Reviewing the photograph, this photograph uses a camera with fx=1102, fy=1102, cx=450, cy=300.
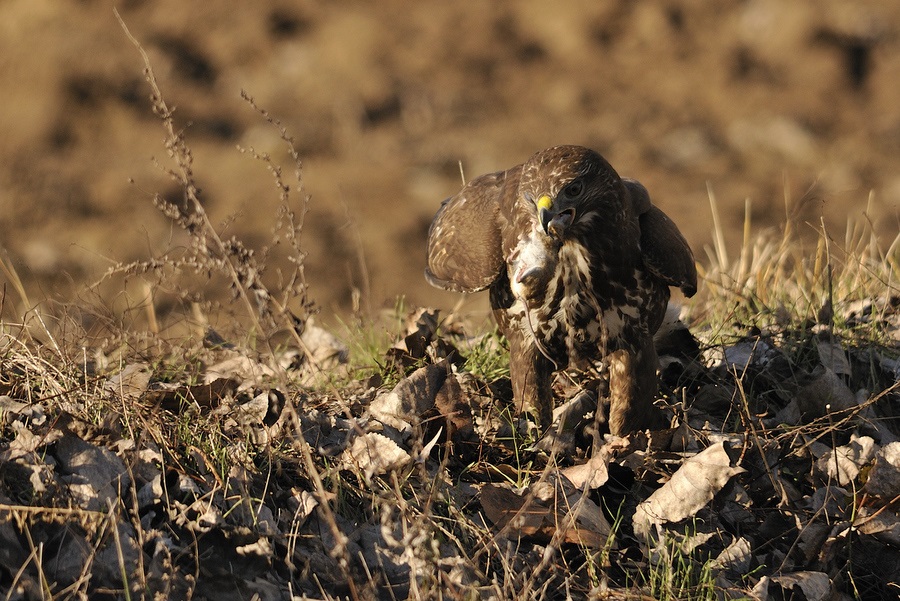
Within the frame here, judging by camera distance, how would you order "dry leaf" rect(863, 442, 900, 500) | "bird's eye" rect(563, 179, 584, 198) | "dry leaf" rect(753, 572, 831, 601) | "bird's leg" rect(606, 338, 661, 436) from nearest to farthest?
"dry leaf" rect(753, 572, 831, 601) → "dry leaf" rect(863, 442, 900, 500) → "bird's eye" rect(563, 179, 584, 198) → "bird's leg" rect(606, 338, 661, 436)

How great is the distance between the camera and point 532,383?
166 inches

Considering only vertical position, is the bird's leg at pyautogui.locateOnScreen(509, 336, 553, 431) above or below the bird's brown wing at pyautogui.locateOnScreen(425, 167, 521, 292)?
below

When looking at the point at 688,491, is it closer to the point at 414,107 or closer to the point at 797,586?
the point at 797,586

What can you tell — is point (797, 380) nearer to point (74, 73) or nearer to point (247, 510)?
point (247, 510)

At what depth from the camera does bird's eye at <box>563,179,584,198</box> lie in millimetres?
3947

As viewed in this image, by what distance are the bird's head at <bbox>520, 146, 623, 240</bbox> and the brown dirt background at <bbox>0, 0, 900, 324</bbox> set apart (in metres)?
7.80

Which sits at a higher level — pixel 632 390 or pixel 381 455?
pixel 381 455

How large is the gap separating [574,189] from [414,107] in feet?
38.2

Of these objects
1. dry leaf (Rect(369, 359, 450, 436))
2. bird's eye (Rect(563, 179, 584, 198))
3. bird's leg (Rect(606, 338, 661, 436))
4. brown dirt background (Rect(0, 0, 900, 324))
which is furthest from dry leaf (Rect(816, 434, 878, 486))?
brown dirt background (Rect(0, 0, 900, 324))

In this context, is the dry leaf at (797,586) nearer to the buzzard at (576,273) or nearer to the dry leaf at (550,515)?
the dry leaf at (550,515)

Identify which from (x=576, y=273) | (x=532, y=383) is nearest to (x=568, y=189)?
(x=576, y=273)

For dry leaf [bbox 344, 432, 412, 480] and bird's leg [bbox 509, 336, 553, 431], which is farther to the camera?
bird's leg [bbox 509, 336, 553, 431]

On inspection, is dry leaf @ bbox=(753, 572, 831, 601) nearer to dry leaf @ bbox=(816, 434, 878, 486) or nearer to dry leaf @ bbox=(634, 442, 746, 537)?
dry leaf @ bbox=(634, 442, 746, 537)

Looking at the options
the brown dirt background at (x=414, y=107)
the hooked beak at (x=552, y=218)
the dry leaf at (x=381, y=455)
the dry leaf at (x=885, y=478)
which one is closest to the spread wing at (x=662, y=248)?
the hooked beak at (x=552, y=218)
